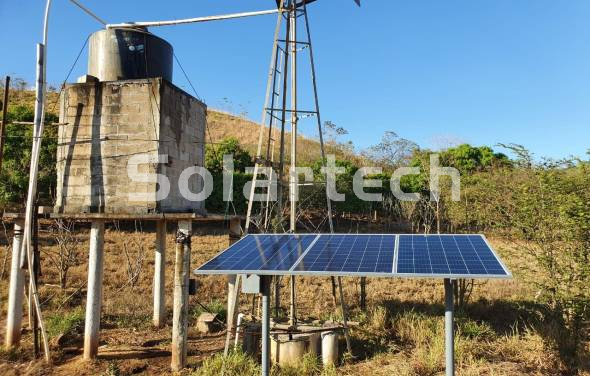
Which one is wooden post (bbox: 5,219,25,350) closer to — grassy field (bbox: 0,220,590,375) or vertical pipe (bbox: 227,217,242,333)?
grassy field (bbox: 0,220,590,375)

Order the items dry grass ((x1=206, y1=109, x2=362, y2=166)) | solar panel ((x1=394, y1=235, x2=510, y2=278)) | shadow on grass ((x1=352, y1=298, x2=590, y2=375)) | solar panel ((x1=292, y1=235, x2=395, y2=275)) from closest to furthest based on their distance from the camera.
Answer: solar panel ((x1=394, y1=235, x2=510, y2=278)), solar panel ((x1=292, y1=235, x2=395, y2=275)), shadow on grass ((x1=352, y1=298, x2=590, y2=375)), dry grass ((x1=206, y1=109, x2=362, y2=166))

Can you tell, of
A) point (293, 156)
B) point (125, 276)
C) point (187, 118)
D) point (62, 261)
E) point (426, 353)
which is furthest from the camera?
point (125, 276)

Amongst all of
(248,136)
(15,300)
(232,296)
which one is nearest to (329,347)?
(232,296)

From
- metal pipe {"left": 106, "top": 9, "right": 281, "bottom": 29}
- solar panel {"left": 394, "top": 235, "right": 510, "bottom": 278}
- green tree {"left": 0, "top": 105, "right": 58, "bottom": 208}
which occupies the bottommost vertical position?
solar panel {"left": 394, "top": 235, "right": 510, "bottom": 278}

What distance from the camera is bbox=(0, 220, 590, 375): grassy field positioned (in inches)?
289

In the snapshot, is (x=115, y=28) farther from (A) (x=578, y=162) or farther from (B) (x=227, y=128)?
(B) (x=227, y=128)

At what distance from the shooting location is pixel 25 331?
A: 31.3ft

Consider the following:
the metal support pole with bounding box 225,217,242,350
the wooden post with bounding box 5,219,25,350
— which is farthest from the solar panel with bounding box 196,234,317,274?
the wooden post with bounding box 5,219,25,350

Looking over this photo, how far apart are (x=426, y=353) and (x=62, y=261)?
1052 cm

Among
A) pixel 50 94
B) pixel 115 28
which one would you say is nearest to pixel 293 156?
pixel 115 28

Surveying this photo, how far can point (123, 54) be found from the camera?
8211 mm

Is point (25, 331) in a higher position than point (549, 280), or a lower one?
lower

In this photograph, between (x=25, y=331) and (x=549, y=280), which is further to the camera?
(x=25, y=331)

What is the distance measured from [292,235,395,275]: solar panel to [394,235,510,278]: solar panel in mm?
182
